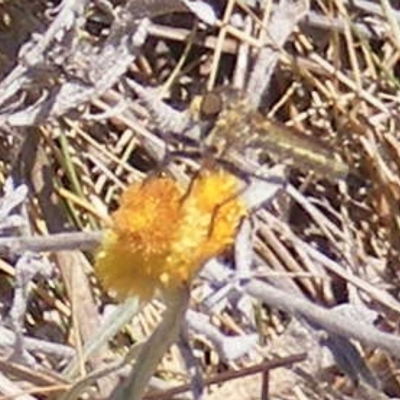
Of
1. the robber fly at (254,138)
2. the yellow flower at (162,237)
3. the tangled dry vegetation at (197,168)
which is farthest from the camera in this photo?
the tangled dry vegetation at (197,168)

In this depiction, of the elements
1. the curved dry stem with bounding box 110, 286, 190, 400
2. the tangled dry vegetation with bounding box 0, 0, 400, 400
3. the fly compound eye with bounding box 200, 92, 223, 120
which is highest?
the fly compound eye with bounding box 200, 92, 223, 120

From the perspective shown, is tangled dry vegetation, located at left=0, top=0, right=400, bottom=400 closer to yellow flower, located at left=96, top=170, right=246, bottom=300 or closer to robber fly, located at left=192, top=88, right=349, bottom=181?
robber fly, located at left=192, top=88, right=349, bottom=181

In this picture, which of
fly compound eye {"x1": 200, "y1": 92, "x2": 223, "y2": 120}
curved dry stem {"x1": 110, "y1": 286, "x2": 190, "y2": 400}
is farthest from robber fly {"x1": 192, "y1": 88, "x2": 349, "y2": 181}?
curved dry stem {"x1": 110, "y1": 286, "x2": 190, "y2": 400}

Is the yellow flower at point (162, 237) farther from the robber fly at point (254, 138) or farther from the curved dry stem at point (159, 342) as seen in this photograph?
the robber fly at point (254, 138)

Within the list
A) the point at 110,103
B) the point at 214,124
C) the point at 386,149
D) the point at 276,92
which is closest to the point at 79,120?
the point at 110,103

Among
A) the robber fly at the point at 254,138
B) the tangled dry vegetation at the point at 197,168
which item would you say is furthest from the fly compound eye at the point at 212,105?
the tangled dry vegetation at the point at 197,168
